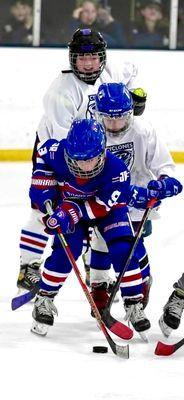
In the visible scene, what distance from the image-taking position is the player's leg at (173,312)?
14.0 ft

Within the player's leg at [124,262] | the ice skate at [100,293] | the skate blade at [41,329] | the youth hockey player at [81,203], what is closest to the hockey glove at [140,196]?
the youth hockey player at [81,203]

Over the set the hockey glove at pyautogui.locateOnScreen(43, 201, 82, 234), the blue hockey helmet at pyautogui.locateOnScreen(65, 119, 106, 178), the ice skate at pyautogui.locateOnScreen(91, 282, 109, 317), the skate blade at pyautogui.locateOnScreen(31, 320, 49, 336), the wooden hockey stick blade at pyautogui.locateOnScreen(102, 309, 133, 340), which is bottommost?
the ice skate at pyautogui.locateOnScreen(91, 282, 109, 317)

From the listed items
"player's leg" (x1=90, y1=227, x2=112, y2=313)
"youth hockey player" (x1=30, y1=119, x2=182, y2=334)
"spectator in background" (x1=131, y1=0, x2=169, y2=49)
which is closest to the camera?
"youth hockey player" (x1=30, y1=119, x2=182, y2=334)

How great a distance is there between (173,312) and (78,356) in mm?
371

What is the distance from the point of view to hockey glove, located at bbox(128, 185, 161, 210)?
435 centimetres

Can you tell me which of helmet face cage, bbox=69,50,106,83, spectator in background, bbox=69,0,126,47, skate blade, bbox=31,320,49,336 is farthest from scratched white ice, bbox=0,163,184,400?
spectator in background, bbox=69,0,126,47

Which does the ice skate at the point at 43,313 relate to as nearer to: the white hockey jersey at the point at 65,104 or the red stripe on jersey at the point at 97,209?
the red stripe on jersey at the point at 97,209

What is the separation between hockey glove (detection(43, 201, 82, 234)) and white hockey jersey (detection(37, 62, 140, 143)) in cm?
56

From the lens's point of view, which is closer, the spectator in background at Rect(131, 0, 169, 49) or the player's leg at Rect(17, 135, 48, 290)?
the player's leg at Rect(17, 135, 48, 290)

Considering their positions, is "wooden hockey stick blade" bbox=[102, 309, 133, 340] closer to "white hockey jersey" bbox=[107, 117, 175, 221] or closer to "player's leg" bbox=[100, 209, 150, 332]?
"player's leg" bbox=[100, 209, 150, 332]

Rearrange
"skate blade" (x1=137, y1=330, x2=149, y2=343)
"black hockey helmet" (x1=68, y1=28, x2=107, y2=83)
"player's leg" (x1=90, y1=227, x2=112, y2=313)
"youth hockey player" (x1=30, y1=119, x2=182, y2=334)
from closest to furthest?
1. "youth hockey player" (x1=30, y1=119, x2=182, y2=334)
2. "skate blade" (x1=137, y1=330, x2=149, y2=343)
3. "player's leg" (x1=90, y1=227, x2=112, y2=313)
4. "black hockey helmet" (x1=68, y1=28, x2=107, y2=83)

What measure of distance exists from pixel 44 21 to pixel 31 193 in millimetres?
3709

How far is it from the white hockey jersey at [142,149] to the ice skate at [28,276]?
45 centimetres

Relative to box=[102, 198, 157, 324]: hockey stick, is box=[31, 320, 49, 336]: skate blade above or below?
below
